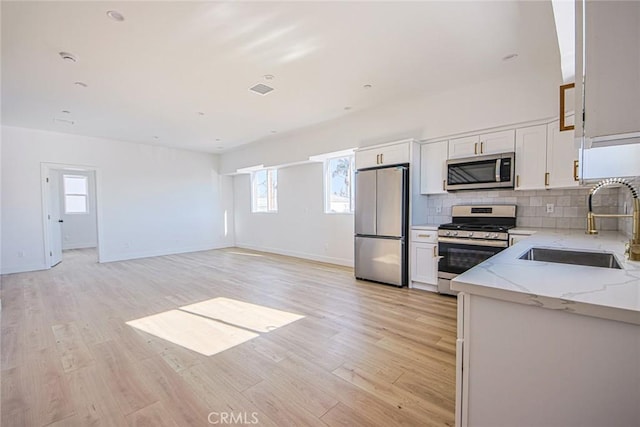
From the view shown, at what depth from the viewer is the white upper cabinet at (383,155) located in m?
3.94

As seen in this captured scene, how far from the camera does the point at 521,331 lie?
2.96 feet

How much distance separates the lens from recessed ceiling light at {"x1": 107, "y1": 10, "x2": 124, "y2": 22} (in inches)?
85.7

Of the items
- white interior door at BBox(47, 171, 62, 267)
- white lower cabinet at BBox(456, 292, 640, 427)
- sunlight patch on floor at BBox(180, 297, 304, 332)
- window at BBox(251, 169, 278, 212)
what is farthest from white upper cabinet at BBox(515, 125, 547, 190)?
white interior door at BBox(47, 171, 62, 267)

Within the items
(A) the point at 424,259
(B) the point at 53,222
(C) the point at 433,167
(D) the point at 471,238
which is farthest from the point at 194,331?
(B) the point at 53,222

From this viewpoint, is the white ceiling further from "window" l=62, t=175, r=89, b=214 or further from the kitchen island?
"window" l=62, t=175, r=89, b=214

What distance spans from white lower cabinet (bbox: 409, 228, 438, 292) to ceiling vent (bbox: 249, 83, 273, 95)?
2798 millimetres

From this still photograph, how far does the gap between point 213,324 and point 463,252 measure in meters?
3.01

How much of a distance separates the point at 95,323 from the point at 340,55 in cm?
380

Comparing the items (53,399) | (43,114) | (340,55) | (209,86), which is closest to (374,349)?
(53,399)

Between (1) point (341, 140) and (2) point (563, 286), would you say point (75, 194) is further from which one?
(2) point (563, 286)

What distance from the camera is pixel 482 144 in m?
3.48

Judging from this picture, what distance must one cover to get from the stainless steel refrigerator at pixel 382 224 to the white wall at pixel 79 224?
8096mm

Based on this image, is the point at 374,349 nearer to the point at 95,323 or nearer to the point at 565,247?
the point at 565,247

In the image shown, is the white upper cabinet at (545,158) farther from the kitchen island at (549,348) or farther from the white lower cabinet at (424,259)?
the kitchen island at (549,348)
